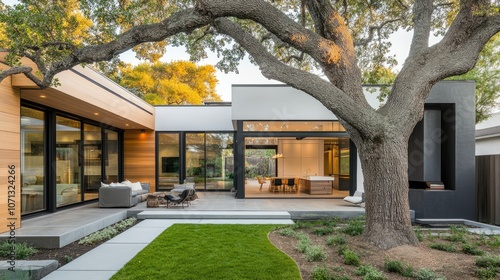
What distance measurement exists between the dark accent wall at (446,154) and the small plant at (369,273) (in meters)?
5.62

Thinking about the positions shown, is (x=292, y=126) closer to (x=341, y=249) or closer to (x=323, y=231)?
(x=323, y=231)

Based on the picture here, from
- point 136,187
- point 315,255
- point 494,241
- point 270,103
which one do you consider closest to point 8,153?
point 136,187

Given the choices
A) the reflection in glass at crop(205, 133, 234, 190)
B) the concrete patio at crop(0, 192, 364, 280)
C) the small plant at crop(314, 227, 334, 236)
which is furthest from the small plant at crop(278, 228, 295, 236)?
the reflection in glass at crop(205, 133, 234, 190)

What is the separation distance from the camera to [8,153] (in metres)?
6.10

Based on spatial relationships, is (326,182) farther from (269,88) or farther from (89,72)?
(89,72)

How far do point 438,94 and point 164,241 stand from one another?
8647mm

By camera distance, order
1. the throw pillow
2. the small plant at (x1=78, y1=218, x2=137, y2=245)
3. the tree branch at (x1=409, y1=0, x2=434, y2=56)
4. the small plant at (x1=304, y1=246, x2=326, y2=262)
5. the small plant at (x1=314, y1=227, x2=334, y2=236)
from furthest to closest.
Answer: the throw pillow
the small plant at (x1=314, y1=227, x2=334, y2=236)
the small plant at (x1=78, y1=218, x2=137, y2=245)
the tree branch at (x1=409, y1=0, x2=434, y2=56)
the small plant at (x1=304, y1=246, x2=326, y2=262)

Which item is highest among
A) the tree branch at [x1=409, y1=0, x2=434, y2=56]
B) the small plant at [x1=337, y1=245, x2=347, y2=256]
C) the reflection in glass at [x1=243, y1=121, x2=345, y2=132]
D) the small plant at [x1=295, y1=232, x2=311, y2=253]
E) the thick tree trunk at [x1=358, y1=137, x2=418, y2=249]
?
the tree branch at [x1=409, y1=0, x2=434, y2=56]

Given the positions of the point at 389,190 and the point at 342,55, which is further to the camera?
the point at 342,55

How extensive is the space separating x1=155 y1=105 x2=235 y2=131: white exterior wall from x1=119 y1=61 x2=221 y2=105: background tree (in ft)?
27.8

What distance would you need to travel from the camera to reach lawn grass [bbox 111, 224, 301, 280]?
4.11 meters

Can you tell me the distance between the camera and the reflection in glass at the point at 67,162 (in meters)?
8.93

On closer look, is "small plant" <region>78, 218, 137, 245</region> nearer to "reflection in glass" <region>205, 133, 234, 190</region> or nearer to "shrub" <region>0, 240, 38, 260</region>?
A: "shrub" <region>0, 240, 38, 260</region>

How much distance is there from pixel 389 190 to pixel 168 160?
1083cm
